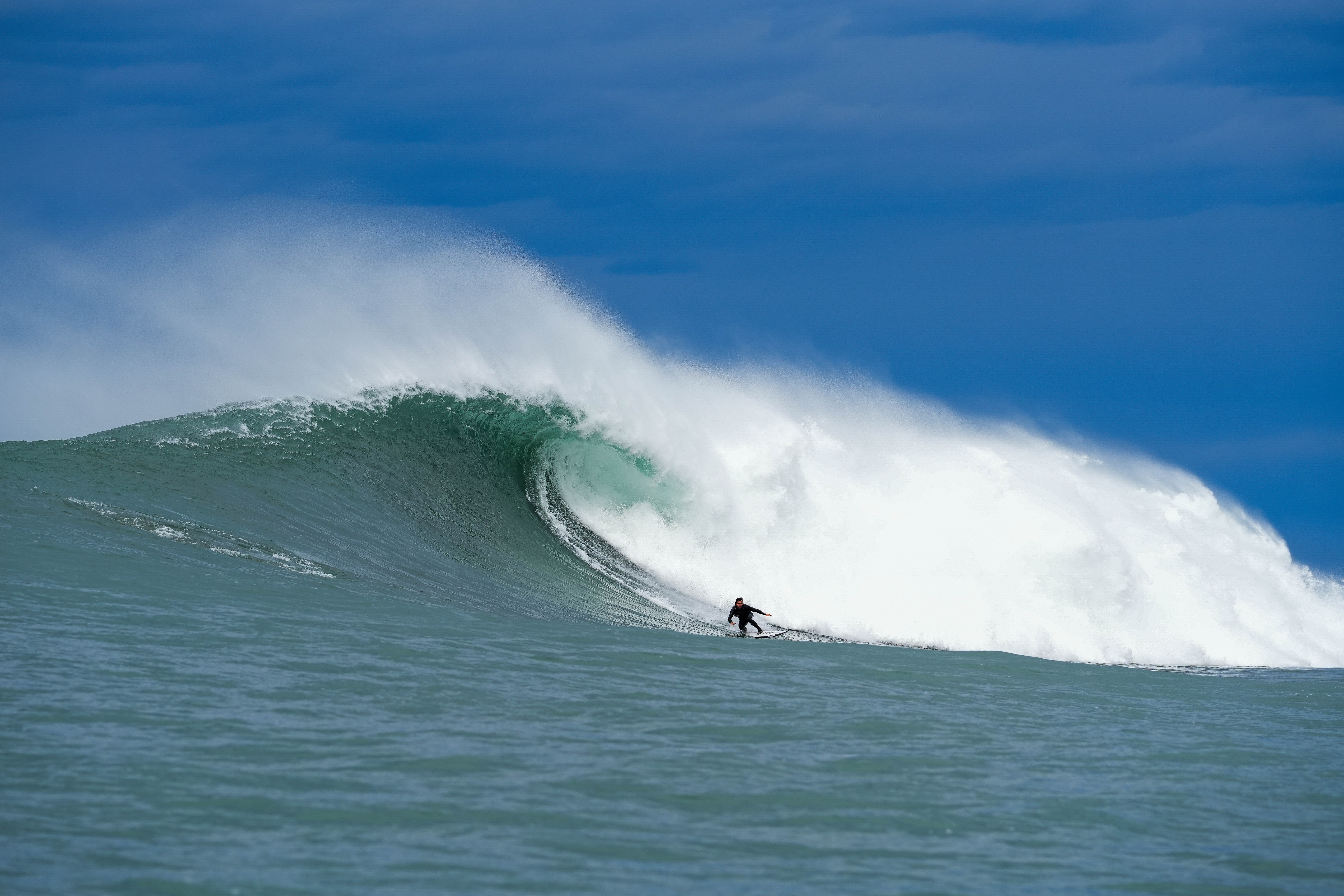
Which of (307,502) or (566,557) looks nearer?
(307,502)

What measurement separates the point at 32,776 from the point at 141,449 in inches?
372

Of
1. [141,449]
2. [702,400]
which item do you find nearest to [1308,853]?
[141,449]

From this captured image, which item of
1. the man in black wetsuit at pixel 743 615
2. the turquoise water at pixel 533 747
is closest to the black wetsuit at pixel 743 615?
the man in black wetsuit at pixel 743 615

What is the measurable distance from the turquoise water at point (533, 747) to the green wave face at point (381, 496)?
111 millimetres

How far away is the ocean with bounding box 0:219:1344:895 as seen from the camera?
15.4 feet

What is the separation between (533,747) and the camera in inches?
235

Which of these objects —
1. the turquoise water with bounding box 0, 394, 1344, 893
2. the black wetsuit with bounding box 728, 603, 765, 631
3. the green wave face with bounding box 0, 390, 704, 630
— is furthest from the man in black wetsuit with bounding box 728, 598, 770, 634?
the turquoise water with bounding box 0, 394, 1344, 893

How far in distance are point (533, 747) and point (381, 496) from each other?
9114mm

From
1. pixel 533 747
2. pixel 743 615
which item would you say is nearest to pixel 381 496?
pixel 743 615

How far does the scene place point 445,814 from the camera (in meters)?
4.89

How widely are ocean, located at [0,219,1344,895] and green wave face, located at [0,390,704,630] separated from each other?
7cm

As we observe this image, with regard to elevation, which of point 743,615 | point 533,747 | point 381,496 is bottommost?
point 533,747

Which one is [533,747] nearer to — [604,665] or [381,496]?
[604,665]

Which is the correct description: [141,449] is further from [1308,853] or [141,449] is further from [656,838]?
[1308,853]
